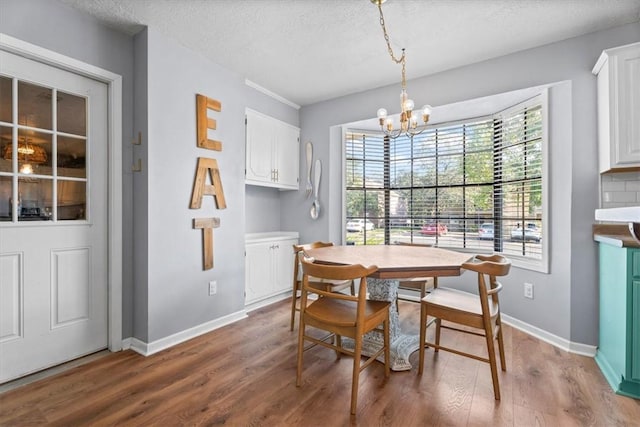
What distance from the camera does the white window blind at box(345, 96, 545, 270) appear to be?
300 cm

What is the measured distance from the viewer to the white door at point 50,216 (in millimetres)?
1965

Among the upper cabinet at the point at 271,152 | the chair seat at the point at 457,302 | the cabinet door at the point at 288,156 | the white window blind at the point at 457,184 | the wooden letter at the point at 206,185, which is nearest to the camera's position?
the chair seat at the point at 457,302

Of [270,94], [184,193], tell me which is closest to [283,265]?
[184,193]

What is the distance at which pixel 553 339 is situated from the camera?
2584mm

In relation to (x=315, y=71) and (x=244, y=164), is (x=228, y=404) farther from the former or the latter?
(x=315, y=71)

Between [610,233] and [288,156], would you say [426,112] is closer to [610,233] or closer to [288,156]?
[610,233]

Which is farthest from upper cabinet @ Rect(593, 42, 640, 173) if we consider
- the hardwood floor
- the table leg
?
the table leg

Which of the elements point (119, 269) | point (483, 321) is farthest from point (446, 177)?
point (119, 269)

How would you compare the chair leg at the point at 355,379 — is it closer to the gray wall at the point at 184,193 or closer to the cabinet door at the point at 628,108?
the gray wall at the point at 184,193

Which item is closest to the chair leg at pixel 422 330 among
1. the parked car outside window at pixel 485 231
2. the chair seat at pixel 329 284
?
the chair seat at pixel 329 284

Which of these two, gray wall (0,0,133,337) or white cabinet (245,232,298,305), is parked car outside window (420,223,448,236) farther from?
gray wall (0,0,133,337)

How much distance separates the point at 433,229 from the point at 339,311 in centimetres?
232

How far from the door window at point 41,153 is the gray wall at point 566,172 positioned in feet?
11.1

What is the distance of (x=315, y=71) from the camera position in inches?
124
